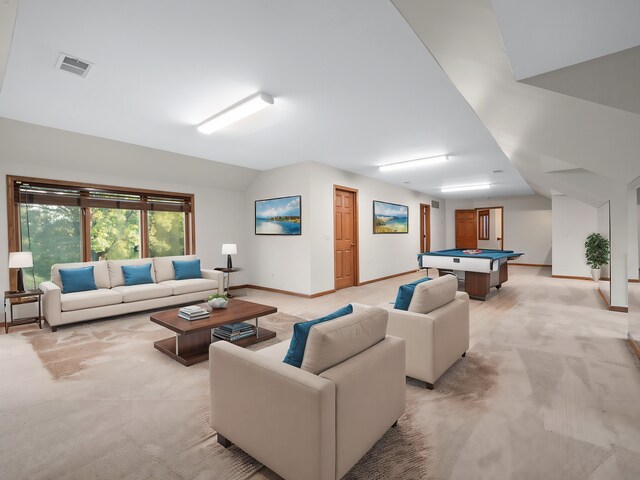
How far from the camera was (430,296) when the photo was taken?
8.71ft

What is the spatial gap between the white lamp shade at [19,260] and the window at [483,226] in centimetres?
1217

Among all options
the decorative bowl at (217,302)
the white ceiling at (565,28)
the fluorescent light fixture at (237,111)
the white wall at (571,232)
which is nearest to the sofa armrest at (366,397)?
the white ceiling at (565,28)

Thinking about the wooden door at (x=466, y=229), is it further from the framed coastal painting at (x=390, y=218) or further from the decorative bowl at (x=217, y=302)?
the decorative bowl at (x=217, y=302)

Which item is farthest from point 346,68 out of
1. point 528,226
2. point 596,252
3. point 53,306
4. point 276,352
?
point 528,226

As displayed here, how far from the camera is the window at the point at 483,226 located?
11.6 meters

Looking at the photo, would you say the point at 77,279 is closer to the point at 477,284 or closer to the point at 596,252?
the point at 477,284

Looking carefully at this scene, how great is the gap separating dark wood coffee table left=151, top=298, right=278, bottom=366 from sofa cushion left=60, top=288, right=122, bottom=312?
1.46 m

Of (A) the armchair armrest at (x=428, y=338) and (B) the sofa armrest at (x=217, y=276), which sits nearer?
(A) the armchair armrest at (x=428, y=338)

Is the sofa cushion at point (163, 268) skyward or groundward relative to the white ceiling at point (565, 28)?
groundward

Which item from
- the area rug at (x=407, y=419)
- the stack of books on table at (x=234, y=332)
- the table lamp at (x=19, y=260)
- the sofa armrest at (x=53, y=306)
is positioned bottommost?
the area rug at (x=407, y=419)

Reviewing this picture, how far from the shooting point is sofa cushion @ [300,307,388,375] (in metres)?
1.56

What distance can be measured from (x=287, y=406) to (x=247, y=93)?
8.76 ft

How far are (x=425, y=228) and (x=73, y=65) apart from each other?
31.9ft

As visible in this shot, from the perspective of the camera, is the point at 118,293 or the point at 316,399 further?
the point at 118,293
